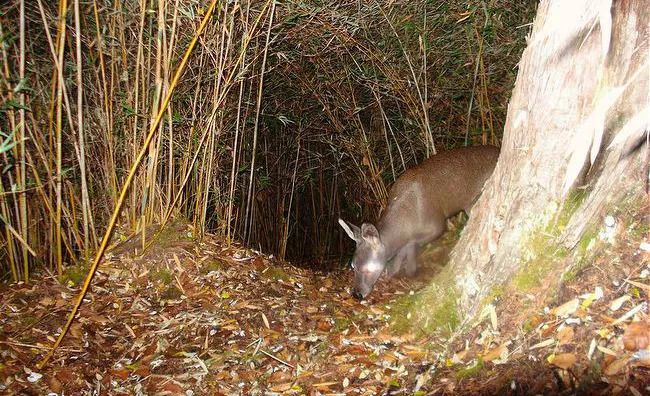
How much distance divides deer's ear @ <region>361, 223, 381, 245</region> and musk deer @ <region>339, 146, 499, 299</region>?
129 mm

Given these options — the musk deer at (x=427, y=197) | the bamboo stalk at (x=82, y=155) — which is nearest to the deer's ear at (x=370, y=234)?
the musk deer at (x=427, y=197)

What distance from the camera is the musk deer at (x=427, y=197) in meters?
5.11

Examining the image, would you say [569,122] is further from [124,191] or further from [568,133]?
[124,191]

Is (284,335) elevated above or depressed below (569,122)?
below

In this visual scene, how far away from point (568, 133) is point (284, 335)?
202cm

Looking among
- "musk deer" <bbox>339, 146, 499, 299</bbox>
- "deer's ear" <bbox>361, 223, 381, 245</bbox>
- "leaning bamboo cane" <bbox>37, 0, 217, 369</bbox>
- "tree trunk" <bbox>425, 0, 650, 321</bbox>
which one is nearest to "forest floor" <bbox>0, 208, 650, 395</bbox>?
"tree trunk" <bbox>425, 0, 650, 321</bbox>

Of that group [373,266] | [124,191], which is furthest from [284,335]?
[373,266]

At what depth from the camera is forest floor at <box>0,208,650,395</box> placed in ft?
6.93

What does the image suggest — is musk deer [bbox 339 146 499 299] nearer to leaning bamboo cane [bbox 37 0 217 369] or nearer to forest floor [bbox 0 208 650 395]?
forest floor [bbox 0 208 650 395]

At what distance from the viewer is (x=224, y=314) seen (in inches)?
137

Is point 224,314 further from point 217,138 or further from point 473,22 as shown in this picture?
point 473,22

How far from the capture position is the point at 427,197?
16.9 ft

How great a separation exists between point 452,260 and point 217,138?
7.54 ft

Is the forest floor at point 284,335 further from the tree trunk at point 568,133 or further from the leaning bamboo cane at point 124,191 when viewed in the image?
the leaning bamboo cane at point 124,191
